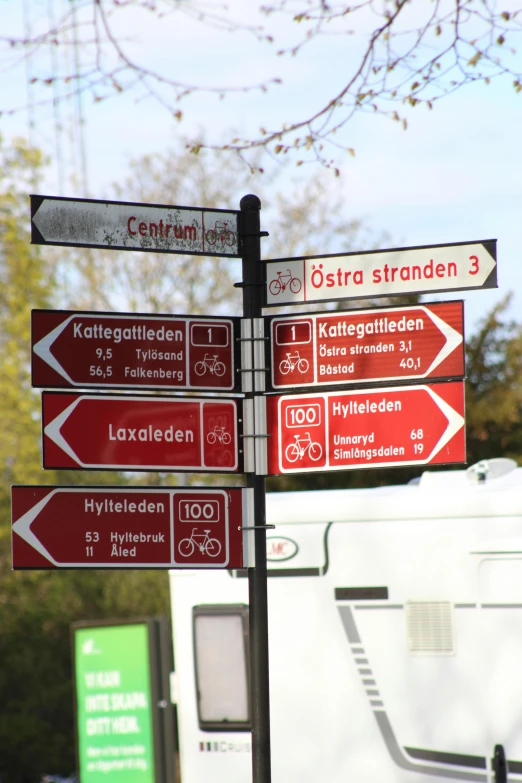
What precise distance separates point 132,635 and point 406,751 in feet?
11.3

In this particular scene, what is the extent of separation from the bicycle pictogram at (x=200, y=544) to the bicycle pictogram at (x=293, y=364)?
687mm

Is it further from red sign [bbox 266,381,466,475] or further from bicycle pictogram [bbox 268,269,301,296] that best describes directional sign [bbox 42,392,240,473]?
bicycle pictogram [bbox 268,269,301,296]

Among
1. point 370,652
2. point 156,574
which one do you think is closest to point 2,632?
point 156,574

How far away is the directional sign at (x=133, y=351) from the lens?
425cm

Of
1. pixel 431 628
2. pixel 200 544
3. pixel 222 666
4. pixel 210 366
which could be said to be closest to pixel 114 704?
pixel 222 666

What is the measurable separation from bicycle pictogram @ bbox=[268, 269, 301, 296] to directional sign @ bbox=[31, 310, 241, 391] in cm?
19

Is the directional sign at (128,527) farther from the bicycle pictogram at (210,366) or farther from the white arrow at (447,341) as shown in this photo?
the white arrow at (447,341)

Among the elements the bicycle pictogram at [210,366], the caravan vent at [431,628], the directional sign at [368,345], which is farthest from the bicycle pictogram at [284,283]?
the caravan vent at [431,628]

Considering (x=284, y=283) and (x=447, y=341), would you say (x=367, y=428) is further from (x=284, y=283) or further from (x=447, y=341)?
(x=284, y=283)

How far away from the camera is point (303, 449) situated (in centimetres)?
428

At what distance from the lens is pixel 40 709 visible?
48.1ft

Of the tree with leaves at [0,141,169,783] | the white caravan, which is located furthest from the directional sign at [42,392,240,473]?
the tree with leaves at [0,141,169,783]

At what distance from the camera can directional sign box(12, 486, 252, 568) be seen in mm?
4129

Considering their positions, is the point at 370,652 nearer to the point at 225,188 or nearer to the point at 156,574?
the point at 156,574
